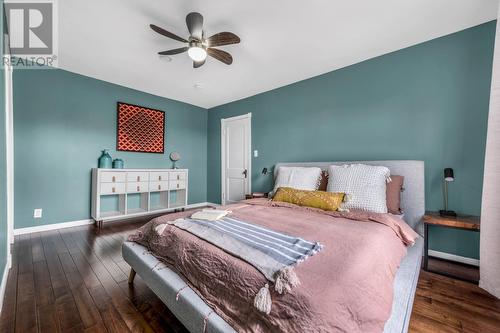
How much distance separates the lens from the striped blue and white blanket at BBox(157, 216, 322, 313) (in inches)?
34.7

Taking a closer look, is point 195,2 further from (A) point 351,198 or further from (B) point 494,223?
(B) point 494,223

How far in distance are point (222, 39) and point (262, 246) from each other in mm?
1973

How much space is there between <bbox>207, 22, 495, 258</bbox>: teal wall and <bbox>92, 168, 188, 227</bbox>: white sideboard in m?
2.45

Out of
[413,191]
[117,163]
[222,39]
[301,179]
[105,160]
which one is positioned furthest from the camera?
[117,163]

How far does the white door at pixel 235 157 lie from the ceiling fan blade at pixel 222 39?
2.21 metres

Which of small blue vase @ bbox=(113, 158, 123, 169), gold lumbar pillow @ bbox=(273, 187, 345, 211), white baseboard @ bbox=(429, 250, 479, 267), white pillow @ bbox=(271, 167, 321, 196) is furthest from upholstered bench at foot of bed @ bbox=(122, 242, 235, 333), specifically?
white baseboard @ bbox=(429, 250, 479, 267)

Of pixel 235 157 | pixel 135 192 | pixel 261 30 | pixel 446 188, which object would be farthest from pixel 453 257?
pixel 135 192

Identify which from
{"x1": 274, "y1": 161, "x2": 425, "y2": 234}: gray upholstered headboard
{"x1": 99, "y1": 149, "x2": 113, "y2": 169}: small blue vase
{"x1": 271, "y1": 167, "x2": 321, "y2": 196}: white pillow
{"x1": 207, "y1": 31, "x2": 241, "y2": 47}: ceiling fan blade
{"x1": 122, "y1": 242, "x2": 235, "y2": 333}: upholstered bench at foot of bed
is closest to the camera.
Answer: {"x1": 122, "y1": 242, "x2": 235, "y2": 333}: upholstered bench at foot of bed

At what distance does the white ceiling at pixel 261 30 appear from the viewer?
1.89 m

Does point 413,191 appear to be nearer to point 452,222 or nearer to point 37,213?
point 452,222

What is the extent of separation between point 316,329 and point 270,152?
3.33 metres

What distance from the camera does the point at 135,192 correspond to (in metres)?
3.73

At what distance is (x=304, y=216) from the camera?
192 centimetres

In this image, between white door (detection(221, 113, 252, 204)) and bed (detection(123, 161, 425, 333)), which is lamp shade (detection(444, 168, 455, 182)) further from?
white door (detection(221, 113, 252, 204))
